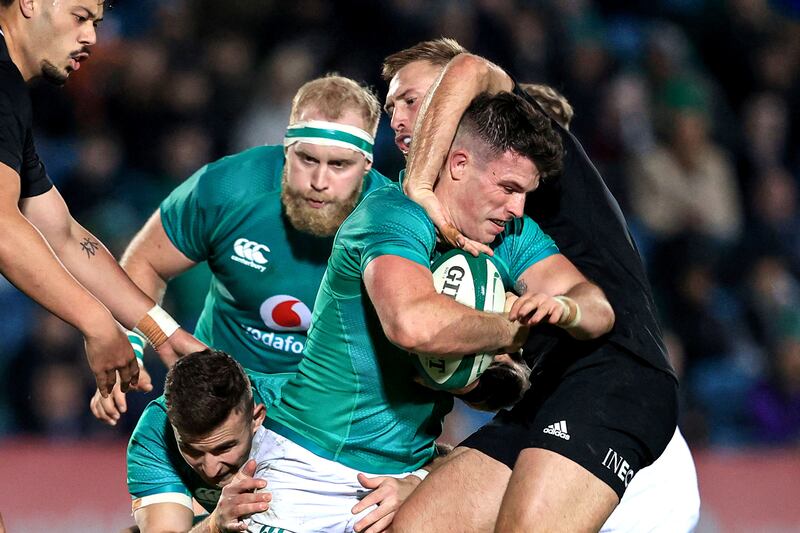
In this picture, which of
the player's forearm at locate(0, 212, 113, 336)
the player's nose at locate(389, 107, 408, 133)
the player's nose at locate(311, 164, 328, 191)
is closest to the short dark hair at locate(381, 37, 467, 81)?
the player's nose at locate(389, 107, 408, 133)

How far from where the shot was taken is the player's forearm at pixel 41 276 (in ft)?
12.1

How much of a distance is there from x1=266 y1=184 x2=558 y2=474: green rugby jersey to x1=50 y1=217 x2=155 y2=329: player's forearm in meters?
0.79

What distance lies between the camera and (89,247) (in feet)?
15.1

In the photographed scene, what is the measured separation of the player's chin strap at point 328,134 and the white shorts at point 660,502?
174 centimetres

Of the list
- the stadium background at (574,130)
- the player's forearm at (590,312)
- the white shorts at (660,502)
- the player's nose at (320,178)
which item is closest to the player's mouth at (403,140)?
the player's nose at (320,178)

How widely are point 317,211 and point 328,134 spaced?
1.06 feet

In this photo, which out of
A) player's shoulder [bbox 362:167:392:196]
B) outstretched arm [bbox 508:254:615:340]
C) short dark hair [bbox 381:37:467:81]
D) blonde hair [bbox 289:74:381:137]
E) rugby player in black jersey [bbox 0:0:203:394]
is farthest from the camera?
player's shoulder [bbox 362:167:392:196]

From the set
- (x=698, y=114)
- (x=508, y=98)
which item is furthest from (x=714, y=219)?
(x=508, y=98)

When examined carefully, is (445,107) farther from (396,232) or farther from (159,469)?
(159,469)

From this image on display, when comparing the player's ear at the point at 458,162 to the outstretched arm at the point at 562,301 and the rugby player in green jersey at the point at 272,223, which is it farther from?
the rugby player in green jersey at the point at 272,223

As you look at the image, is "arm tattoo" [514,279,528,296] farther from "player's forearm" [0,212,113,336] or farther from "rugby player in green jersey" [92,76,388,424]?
"player's forearm" [0,212,113,336]

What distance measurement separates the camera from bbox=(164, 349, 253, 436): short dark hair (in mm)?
3988

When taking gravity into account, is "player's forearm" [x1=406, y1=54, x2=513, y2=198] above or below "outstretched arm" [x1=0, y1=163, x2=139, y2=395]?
above

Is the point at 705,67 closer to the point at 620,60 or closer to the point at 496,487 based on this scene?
the point at 620,60
